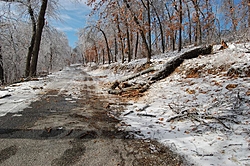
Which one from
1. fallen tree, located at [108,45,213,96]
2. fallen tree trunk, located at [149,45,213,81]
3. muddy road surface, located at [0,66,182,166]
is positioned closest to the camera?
muddy road surface, located at [0,66,182,166]

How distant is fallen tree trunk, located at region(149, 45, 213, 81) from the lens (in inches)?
288

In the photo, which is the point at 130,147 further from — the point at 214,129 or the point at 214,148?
the point at 214,129

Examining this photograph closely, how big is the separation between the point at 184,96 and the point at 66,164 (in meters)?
3.82

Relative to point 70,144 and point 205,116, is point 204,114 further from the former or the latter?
point 70,144

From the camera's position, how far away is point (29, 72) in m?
10.7

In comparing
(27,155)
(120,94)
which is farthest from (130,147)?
(120,94)

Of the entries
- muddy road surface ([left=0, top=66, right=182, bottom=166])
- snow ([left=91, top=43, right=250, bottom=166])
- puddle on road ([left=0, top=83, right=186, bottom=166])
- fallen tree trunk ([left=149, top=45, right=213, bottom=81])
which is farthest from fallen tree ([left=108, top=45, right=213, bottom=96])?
muddy road surface ([left=0, top=66, right=182, bottom=166])

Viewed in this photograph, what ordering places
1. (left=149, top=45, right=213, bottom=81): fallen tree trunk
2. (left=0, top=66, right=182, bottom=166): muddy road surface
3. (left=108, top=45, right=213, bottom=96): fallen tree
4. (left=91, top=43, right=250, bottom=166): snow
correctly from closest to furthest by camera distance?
1. (left=0, top=66, right=182, bottom=166): muddy road surface
2. (left=91, top=43, right=250, bottom=166): snow
3. (left=108, top=45, right=213, bottom=96): fallen tree
4. (left=149, top=45, right=213, bottom=81): fallen tree trunk

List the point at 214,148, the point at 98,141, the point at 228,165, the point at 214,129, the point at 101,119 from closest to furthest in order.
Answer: the point at 228,165 → the point at 214,148 → the point at 98,141 → the point at 214,129 → the point at 101,119

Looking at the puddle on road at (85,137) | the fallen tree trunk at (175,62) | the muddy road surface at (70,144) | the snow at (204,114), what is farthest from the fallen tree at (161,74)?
the muddy road surface at (70,144)

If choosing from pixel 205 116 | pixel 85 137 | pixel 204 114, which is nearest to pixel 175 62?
pixel 204 114

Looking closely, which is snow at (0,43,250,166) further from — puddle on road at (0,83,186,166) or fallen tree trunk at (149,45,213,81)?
fallen tree trunk at (149,45,213,81)

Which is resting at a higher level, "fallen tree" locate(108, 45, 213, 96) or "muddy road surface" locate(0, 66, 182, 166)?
"fallen tree" locate(108, 45, 213, 96)

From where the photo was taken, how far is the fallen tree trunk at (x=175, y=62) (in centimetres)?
732
